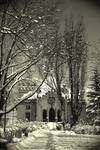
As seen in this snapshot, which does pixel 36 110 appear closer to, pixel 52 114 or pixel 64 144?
pixel 52 114

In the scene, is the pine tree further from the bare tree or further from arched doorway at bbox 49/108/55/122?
the bare tree

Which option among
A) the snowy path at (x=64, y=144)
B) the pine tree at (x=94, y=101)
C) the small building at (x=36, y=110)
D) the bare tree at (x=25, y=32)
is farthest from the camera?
the small building at (x=36, y=110)

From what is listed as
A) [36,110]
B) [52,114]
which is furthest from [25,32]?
[36,110]

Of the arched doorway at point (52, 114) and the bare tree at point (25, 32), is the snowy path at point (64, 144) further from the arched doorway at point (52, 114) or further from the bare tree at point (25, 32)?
the arched doorway at point (52, 114)

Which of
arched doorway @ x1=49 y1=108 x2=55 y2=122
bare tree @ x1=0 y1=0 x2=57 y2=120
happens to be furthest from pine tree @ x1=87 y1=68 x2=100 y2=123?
bare tree @ x1=0 y1=0 x2=57 y2=120

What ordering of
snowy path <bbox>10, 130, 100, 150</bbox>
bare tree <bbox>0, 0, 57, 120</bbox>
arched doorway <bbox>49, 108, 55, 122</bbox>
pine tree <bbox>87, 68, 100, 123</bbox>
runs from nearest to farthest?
bare tree <bbox>0, 0, 57, 120</bbox>, snowy path <bbox>10, 130, 100, 150</bbox>, pine tree <bbox>87, 68, 100, 123</bbox>, arched doorway <bbox>49, 108, 55, 122</bbox>

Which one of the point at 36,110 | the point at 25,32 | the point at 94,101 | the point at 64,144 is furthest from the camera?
the point at 36,110

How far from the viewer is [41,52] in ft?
36.2

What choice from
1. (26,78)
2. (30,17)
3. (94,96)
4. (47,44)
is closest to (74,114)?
(94,96)

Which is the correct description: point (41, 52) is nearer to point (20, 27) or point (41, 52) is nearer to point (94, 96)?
point (20, 27)

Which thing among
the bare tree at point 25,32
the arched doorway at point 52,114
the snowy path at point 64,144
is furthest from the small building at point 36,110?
the bare tree at point 25,32

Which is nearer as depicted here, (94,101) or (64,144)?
(64,144)

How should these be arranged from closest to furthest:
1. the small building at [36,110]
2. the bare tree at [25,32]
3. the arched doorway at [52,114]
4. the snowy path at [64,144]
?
the bare tree at [25,32], the snowy path at [64,144], the arched doorway at [52,114], the small building at [36,110]

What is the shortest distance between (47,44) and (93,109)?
1545 centimetres
